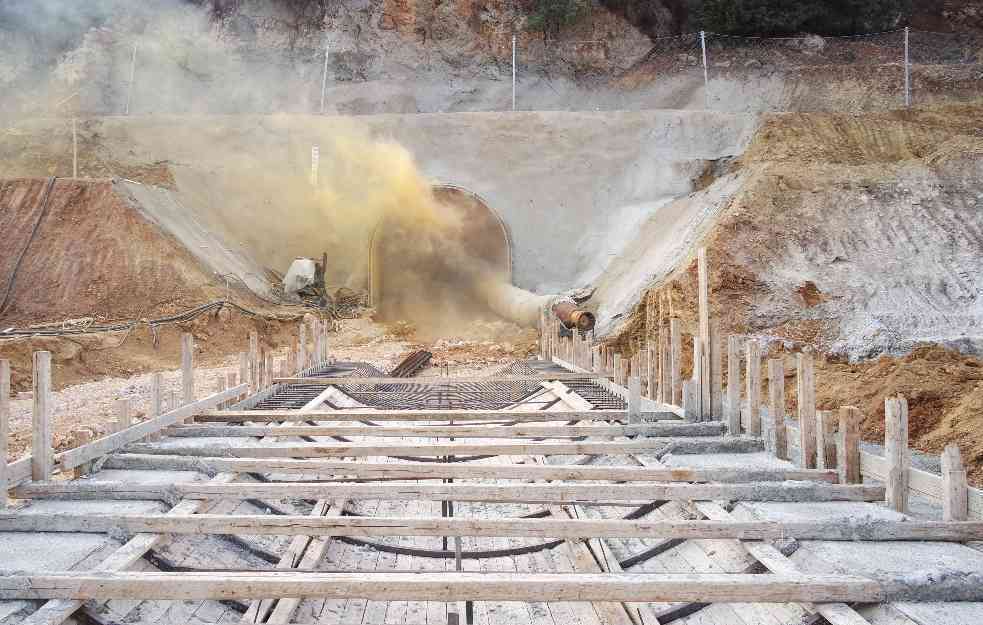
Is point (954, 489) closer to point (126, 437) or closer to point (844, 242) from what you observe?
point (126, 437)

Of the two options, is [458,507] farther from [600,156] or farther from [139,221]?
[600,156]

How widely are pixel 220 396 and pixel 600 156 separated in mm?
16284

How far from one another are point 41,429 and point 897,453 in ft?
14.0

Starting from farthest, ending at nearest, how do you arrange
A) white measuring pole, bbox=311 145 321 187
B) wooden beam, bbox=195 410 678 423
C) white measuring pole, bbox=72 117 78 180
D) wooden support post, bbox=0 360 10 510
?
white measuring pole, bbox=311 145 321 187
white measuring pole, bbox=72 117 78 180
wooden beam, bbox=195 410 678 423
wooden support post, bbox=0 360 10 510

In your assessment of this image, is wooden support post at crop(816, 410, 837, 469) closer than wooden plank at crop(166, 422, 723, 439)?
Yes

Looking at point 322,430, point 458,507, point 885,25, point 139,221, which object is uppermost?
point 885,25

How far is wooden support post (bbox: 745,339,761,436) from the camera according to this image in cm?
543

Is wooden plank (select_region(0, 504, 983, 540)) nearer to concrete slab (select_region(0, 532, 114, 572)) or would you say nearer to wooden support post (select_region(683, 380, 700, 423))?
concrete slab (select_region(0, 532, 114, 572))

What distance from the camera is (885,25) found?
28609mm

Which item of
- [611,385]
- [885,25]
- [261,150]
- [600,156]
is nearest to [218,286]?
[261,150]

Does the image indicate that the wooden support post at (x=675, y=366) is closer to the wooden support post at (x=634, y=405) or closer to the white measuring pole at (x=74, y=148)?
the wooden support post at (x=634, y=405)

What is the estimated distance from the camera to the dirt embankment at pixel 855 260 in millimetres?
10969

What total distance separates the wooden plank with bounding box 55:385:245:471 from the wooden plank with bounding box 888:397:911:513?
421cm

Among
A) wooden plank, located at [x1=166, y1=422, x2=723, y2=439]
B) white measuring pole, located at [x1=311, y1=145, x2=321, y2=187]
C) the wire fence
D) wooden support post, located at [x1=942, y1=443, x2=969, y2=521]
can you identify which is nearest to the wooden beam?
wooden plank, located at [x1=166, y1=422, x2=723, y2=439]
